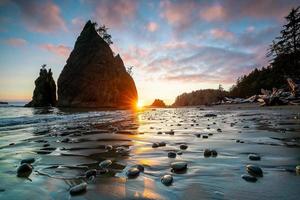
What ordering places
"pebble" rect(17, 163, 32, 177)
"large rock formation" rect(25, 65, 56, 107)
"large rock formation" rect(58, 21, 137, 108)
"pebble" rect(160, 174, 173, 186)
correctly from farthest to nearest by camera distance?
"large rock formation" rect(25, 65, 56, 107), "large rock formation" rect(58, 21, 137, 108), "pebble" rect(17, 163, 32, 177), "pebble" rect(160, 174, 173, 186)

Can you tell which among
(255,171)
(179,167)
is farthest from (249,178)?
(179,167)

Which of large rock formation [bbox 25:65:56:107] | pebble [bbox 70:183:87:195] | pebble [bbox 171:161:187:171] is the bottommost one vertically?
pebble [bbox 70:183:87:195]

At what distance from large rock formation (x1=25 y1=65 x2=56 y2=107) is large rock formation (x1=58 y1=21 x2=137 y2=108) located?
304 inches

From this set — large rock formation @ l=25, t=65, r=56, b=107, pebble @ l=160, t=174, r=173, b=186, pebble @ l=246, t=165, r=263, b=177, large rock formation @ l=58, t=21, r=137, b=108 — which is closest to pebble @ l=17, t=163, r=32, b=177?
pebble @ l=160, t=174, r=173, b=186

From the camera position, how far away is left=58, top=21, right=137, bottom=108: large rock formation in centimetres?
6475

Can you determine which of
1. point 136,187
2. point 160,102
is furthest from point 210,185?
point 160,102

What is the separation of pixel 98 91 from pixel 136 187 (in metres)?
65.2

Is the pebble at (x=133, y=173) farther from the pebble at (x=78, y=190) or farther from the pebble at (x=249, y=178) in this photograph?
the pebble at (x=249, y=178)

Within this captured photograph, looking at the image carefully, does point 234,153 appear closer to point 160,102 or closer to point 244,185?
point 244,185

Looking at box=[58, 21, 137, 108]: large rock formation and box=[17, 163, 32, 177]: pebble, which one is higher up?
box=[58, 21, 137, 108]: large rock formation

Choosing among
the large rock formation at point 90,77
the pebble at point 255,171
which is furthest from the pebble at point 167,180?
the large rock formation at point 90,77

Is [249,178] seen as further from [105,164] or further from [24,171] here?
[24,171]

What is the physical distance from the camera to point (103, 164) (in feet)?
10.6

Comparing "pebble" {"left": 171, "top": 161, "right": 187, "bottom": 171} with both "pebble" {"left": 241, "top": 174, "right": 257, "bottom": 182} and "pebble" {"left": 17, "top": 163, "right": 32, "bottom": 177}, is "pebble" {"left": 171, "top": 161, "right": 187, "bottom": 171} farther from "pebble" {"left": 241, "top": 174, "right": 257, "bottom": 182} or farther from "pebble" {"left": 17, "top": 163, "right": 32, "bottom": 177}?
"pebble" {"left": 17, "top": 163, "right": 32, "bottom": 177}
